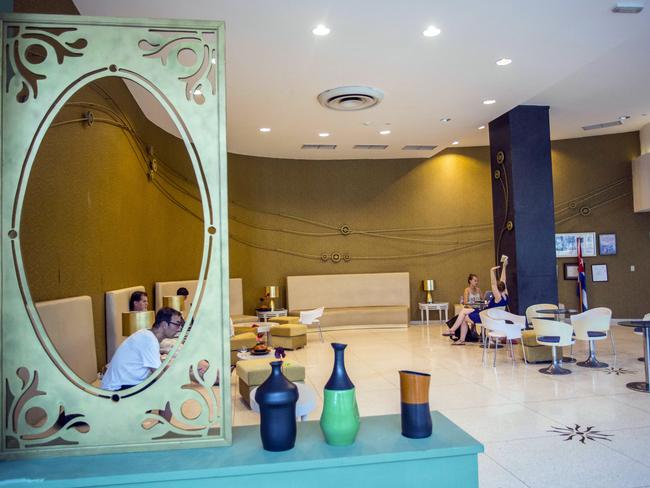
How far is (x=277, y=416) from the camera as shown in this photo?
203cm

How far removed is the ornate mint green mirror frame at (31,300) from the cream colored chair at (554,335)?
558 cm

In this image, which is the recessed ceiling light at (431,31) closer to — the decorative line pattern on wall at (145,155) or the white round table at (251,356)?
the decorative line pattern on wall at (145,155)

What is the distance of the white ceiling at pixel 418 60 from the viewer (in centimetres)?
526

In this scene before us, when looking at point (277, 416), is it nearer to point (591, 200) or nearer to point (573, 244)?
point (573, 244)

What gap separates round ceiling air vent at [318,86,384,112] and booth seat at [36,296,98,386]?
15.1ft

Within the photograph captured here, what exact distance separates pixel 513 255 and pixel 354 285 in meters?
4.60

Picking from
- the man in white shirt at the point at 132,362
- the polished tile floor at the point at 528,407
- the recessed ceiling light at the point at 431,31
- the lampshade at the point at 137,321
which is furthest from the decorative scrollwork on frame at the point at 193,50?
the recessed ceiling light at the point at 431,31

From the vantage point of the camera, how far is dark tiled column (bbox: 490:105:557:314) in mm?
8742

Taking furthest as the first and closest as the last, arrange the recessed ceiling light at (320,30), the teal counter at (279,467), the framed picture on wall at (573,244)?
the framed picture on wall at (573,244)
the recessed ceiling light at (320,30)
the teal counter at (279,467)

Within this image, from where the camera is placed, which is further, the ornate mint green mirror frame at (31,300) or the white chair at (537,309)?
the white chair at (537,309)

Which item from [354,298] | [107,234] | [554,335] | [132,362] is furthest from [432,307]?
[132,362]

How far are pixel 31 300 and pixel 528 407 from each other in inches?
187

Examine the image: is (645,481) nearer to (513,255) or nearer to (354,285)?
(513,255)

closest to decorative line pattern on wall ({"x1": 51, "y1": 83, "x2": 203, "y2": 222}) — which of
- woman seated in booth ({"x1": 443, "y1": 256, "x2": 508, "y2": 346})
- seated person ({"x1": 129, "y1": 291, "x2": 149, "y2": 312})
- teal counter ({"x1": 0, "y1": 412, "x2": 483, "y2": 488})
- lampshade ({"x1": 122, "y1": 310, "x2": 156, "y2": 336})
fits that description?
lampshade ({"x1": 122, "y1": 310, "x2": 156, "y2": 336})
